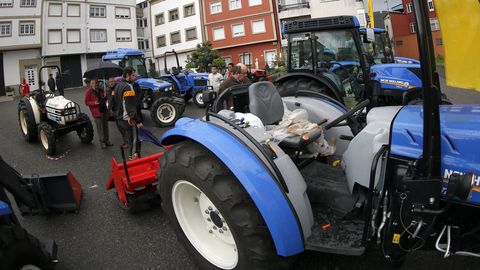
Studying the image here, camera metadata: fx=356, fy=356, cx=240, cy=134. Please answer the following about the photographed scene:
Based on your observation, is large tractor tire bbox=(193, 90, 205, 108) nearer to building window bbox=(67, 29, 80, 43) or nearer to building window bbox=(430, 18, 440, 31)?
building window bbox=(430, 18, 440, 31)

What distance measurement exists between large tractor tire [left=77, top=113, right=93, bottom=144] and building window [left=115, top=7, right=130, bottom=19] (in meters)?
32.3

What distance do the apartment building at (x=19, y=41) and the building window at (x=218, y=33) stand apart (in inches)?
613

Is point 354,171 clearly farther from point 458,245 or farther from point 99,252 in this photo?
point 99,252

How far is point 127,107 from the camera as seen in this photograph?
590cm

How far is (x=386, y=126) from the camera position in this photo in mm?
2174

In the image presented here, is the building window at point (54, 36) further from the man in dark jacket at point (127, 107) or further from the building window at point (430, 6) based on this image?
the building window at point (430, 6)

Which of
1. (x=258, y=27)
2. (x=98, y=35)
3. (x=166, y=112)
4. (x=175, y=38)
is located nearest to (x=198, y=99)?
(x=166, y=112)

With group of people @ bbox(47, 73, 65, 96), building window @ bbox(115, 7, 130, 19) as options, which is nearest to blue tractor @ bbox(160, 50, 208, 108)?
group of people @ bbox(47, 73, 65, 96)

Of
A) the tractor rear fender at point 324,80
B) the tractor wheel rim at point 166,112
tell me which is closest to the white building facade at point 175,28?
the tractor wheel rim at point 166,112

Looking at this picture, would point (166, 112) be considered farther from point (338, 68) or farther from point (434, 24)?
point (434, 24)

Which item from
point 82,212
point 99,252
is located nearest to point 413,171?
point 99,252

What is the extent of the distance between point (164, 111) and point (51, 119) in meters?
2.70

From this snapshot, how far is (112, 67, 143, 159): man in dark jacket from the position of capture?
5859mm

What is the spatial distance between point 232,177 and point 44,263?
4.40 ft
